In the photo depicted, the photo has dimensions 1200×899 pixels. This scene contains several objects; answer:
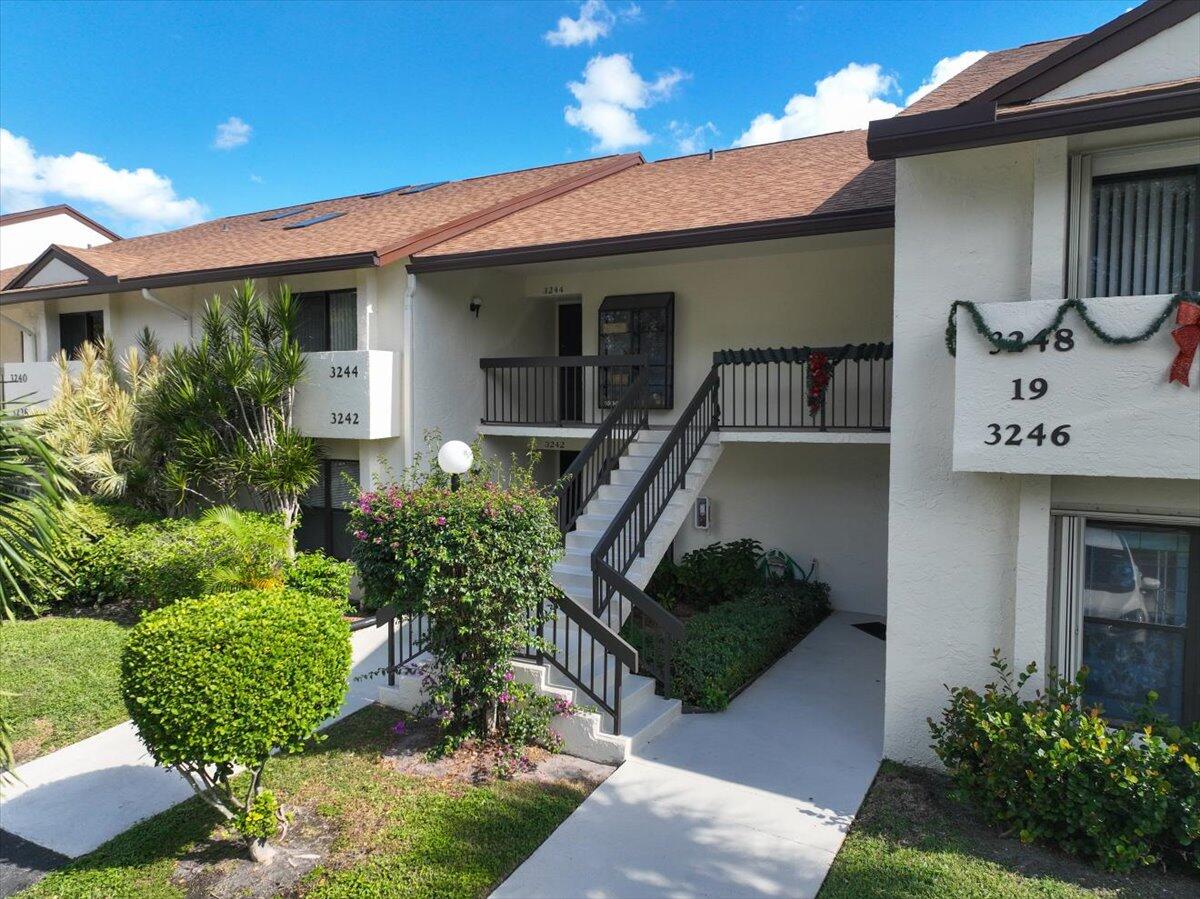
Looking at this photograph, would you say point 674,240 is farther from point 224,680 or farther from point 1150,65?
point 224,680

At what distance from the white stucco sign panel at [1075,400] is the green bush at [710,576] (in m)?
5.05

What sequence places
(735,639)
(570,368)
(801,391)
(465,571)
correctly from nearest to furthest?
1. (465,571)
2. (735,639)
3. (801,391)
4. (570,368)

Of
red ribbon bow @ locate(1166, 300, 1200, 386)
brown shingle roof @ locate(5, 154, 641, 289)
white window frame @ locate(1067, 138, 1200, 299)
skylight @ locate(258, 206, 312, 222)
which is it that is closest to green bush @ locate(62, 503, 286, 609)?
brown shingle roof @ locate(5, 154, 641, 289)

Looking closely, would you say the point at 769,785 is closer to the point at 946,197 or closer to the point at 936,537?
the point at 936,537

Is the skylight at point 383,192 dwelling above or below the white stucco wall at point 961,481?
above

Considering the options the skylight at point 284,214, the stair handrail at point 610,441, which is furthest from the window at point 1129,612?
the skylight at point 284,214

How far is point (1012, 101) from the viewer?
5.55 meters

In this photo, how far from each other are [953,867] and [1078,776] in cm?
100

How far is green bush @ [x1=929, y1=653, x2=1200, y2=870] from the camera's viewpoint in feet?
15.3

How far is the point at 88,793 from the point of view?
19.8 feet

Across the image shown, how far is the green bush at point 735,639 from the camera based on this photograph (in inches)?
293

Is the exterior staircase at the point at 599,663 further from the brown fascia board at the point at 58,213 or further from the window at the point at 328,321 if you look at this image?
the brown fascia board at the point at 58,213

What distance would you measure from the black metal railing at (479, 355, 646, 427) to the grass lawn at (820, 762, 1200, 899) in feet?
24.1

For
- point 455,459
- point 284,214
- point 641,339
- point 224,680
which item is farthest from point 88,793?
point 284,214
